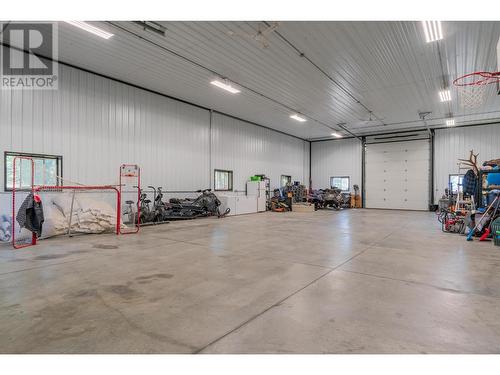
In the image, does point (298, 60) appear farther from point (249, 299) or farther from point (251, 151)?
point (251, 151)

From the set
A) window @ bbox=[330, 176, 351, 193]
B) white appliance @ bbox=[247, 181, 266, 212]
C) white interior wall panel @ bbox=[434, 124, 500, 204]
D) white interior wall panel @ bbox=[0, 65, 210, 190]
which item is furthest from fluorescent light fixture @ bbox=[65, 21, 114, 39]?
white interior wall panel @ bbox=[434, 124, 500, 204]

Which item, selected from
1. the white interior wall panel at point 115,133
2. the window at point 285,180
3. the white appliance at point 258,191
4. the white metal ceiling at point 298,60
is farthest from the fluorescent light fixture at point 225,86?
the window at point 285,180

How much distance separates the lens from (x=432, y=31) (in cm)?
545

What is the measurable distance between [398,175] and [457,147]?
3.08m

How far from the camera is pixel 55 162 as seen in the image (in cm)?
712

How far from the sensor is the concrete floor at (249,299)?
1977mm

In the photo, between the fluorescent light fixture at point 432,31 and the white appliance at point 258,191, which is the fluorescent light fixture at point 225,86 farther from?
the fluorescent light fixture at point 432,31

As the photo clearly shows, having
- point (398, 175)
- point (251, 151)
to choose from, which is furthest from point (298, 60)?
point (398, 175)

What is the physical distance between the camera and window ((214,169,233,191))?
11875 mm

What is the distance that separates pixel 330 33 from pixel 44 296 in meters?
6.64

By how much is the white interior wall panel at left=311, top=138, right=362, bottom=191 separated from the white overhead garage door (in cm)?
72

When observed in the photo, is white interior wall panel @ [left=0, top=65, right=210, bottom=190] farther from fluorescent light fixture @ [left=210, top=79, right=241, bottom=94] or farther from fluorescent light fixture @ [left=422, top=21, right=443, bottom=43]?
fluorescent light fixture @ [left=422, top=21, right=443, bottom=43]

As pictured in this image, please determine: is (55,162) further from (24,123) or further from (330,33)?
(330,33)

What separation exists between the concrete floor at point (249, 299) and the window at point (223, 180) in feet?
22.5
